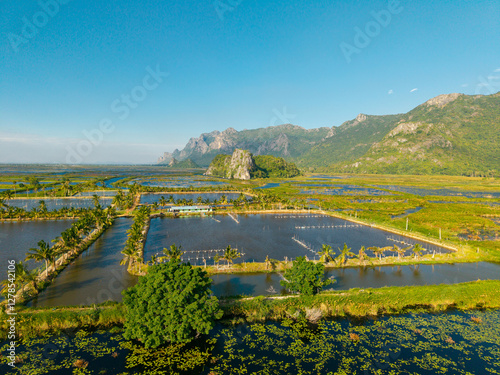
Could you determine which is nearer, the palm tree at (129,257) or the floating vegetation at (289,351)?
the floating vegetation at (289,351)

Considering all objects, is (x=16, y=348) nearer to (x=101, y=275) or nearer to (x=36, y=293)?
(x=36, y=293)

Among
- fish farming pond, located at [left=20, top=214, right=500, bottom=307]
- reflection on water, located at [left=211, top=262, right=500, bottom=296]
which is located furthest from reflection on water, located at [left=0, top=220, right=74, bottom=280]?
reflection on water, located at [left=211, top=262, right=500, bottom=296]

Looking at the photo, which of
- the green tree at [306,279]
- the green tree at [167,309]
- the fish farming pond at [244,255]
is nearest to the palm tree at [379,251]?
the fish farming pond at [244,255]

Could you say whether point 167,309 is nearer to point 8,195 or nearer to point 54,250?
point 54,250

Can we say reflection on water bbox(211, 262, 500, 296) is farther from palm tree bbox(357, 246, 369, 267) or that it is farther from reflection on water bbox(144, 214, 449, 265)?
reflection on water bbox(144, 214, 449, 265)

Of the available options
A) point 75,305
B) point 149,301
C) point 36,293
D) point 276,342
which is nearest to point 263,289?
point 276,342

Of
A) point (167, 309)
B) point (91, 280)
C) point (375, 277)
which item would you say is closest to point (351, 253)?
point (375, 277)

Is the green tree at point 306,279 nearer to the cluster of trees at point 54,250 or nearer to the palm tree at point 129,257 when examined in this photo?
the palm tree at point 129,257
